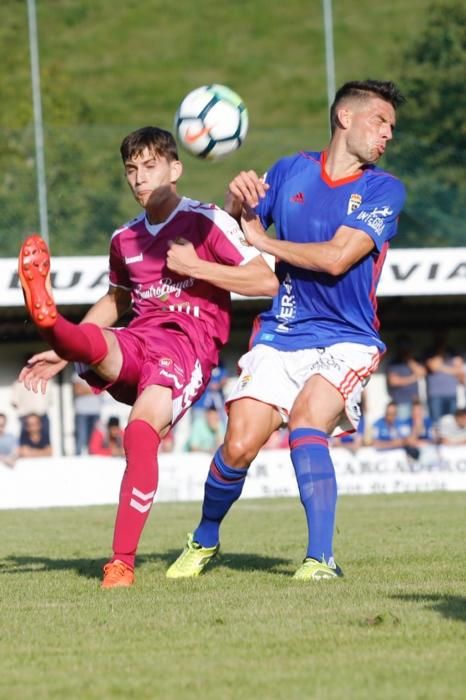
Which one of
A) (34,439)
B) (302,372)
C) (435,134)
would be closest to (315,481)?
(302,372)

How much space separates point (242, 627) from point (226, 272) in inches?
83.9

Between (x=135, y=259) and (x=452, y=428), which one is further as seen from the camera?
(x=452, y=428)

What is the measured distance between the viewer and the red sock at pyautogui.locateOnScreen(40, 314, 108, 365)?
5961 mm

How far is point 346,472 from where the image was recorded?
645 inches

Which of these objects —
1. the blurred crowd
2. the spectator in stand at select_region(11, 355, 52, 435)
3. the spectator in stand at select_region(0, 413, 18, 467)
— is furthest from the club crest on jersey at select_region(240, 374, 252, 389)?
the spectator in stand at select_region(11, 355, 52, 435)

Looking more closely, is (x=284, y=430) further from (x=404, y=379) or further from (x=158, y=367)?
(x=158, y=367)

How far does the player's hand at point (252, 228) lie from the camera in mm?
6395

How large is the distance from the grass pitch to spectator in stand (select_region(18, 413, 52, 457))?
9086 mm

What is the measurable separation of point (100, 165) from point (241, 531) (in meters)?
13.4

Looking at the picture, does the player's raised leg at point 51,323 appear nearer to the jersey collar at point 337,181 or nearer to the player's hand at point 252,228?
the player's hand at point 252,228

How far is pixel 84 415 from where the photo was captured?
18234mm

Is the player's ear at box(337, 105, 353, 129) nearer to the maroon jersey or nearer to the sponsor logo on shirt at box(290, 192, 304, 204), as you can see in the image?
the sponsor logo on shirt at box(290, 192, 304, 204)

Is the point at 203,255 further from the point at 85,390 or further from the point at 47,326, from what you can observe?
the point at 85,390

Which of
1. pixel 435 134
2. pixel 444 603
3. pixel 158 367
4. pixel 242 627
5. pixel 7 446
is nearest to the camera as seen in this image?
pixel 242 627
